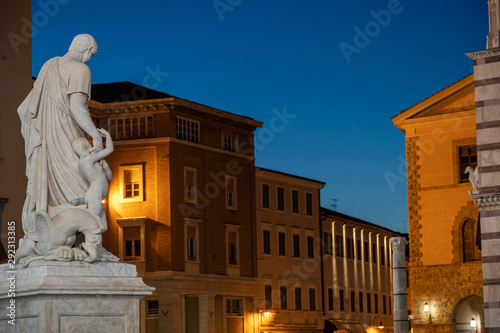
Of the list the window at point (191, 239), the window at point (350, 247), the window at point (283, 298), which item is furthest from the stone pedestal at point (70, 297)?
the window at point (350, 247)

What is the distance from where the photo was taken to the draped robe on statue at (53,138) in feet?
38.1

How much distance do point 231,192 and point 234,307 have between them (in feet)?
23.4

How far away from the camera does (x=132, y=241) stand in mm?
61062

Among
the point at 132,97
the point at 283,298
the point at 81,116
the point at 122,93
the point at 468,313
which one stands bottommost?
the point at 468,313

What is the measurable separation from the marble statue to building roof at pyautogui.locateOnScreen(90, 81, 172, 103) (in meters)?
51.0

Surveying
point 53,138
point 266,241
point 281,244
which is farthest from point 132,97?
point 53,138

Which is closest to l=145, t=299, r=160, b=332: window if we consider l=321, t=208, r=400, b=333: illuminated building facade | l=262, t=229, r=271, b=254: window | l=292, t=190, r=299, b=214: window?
l=262, t=229, r=271, b=254: window

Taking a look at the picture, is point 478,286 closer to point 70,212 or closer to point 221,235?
point 221,235

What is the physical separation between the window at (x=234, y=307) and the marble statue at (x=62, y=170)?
53.7 m

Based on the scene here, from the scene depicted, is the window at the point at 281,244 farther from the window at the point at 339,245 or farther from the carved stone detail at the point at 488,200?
the carved stone detail at the point at 488,200

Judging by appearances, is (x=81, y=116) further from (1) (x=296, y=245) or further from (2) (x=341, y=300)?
(2) (x=341, y=300)

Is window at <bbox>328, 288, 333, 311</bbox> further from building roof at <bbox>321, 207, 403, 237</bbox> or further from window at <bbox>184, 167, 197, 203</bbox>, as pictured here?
window at <bbox>184, 167, 197, 203</bbox>

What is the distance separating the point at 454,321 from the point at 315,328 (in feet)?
76.4

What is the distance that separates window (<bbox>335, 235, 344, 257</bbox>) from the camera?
7844 cm
